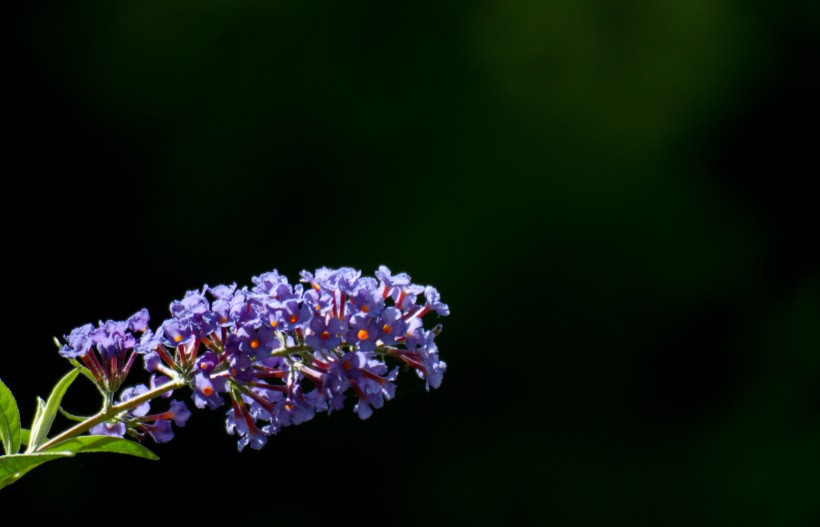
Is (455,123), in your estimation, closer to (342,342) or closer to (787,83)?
(787,83)

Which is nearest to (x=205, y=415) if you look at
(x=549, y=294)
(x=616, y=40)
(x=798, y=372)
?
(x=549, y=294)

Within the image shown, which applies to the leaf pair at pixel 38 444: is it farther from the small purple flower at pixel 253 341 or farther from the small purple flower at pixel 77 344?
the small purple flower at pixel 253 341

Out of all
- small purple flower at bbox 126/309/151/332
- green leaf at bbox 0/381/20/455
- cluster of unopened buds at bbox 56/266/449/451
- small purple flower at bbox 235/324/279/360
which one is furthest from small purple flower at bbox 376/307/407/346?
green leaf at bbox 0/381/20/455

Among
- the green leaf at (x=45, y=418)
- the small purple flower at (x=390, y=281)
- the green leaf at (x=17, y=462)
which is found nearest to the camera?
the green leaf at (x=17, y=462)

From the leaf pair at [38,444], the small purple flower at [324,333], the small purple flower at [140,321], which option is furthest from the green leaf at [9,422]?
the small purple flower at [324,333]

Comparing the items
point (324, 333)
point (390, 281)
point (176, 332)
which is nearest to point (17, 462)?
point (176, 332)
